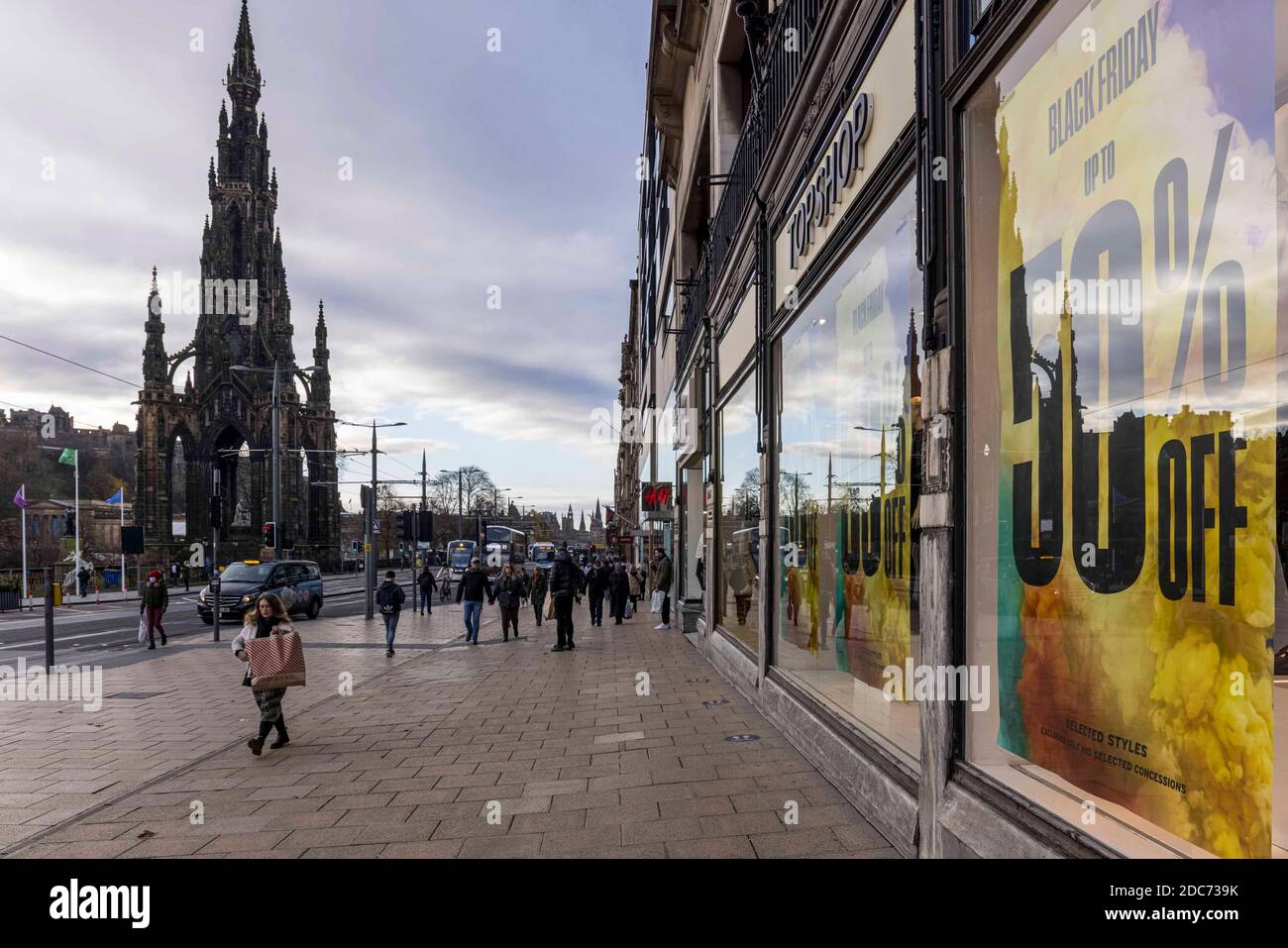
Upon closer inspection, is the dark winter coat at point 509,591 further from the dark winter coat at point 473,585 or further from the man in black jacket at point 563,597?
the man in black jacket at point 563,597

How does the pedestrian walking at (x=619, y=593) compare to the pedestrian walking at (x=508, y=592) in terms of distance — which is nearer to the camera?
the pedestrian walking at (x=508, y=592)

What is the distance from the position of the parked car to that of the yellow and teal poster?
74.2 ft

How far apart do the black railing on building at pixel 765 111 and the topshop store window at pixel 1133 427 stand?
165 inches

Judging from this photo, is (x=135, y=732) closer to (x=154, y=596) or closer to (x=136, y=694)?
(x=136, y=694)

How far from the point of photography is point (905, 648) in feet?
19.2

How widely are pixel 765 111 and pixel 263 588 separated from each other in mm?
20023

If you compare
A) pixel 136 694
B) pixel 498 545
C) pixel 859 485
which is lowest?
pixel 498 545

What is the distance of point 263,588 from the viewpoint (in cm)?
2444

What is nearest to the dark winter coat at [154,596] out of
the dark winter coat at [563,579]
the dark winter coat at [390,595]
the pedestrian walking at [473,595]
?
the dark winter coat at [390,595]

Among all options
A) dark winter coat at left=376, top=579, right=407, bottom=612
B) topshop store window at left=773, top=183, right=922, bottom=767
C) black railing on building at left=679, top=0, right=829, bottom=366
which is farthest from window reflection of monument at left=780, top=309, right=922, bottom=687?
dark winter coat at left=376, top=579, right=407, bottom=612

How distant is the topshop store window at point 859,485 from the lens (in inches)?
234

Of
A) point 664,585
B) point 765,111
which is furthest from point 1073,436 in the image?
point 664,585
